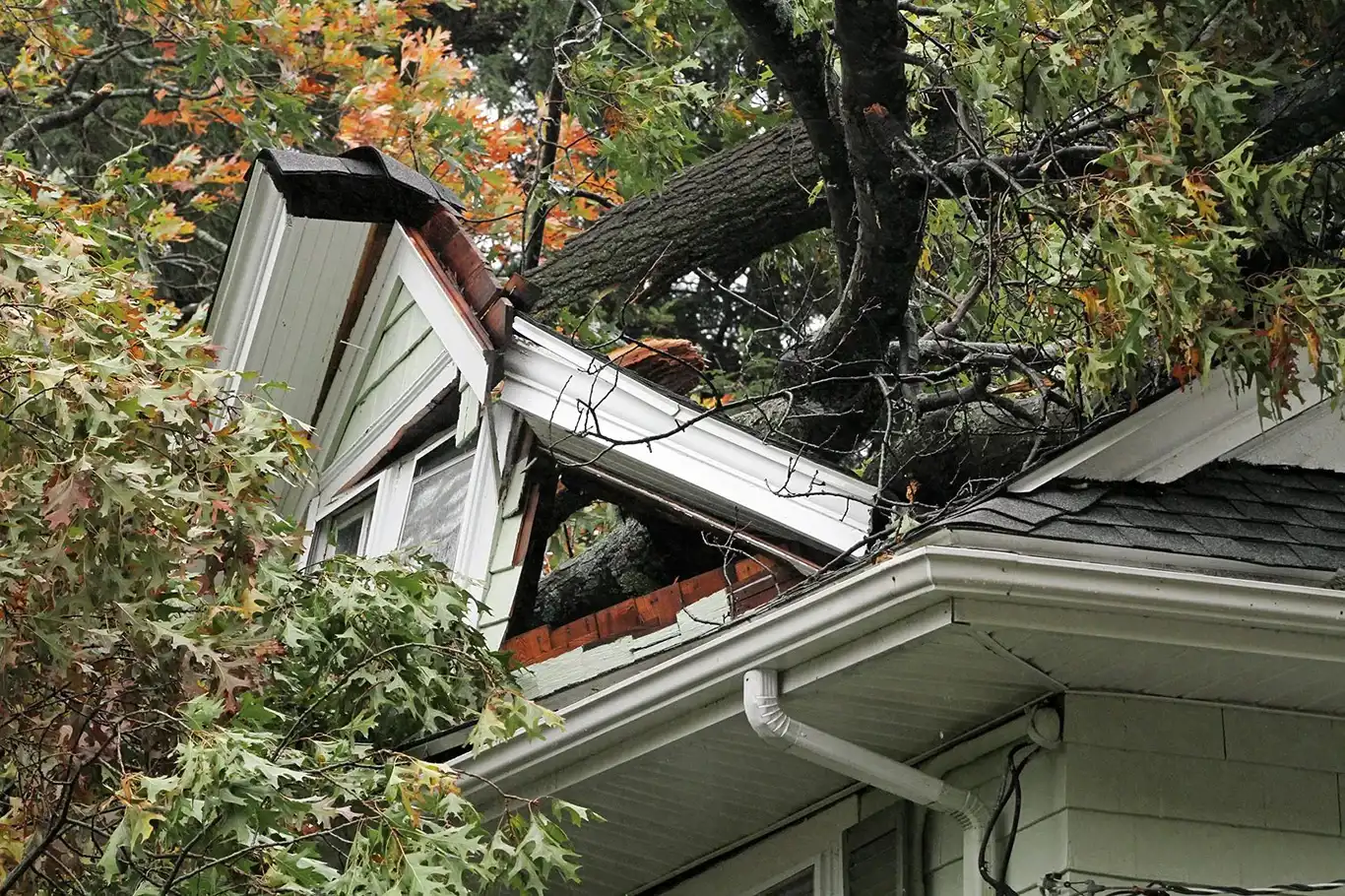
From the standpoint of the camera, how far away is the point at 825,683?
5035mm

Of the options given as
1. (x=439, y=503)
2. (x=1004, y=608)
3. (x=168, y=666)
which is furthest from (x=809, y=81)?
Answer: (x=168, y=666)

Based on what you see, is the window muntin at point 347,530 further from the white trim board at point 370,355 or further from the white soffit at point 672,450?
the white soffit at point 672,450

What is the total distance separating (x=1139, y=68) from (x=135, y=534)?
3310 millimetres

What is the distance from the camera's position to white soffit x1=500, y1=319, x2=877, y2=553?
19.8ft

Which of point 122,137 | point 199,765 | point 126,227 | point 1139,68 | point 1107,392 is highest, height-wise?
point 122,137

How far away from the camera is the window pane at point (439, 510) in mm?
7414

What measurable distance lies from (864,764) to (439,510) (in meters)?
3.01

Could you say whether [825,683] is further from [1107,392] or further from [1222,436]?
[1222,436]

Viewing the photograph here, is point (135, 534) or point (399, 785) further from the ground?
point (135, 534)

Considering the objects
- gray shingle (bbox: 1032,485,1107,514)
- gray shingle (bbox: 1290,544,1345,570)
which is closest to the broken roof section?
gray shingle (bbox: 1032,485,1107,514)

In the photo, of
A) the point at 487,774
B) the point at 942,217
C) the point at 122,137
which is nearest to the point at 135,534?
the point at 487,774

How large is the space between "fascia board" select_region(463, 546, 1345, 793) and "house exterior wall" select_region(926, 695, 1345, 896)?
0.45 metres

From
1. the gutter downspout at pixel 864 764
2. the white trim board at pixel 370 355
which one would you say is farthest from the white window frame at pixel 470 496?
the gutter downspout at pixel 864 764

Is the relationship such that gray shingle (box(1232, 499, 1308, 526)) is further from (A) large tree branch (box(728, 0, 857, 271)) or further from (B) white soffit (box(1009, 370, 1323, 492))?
(A) large tree branch (box(728, 0, 857, 271))
